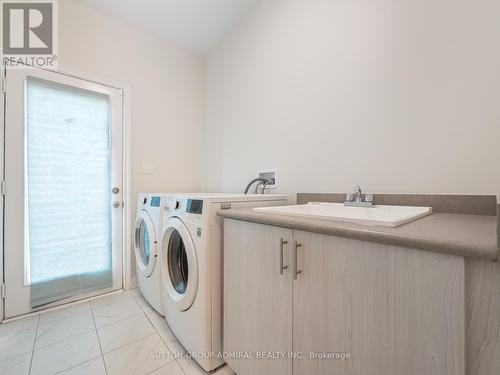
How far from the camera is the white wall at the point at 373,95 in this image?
0.93 metres

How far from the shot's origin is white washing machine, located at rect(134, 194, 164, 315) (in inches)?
63.2

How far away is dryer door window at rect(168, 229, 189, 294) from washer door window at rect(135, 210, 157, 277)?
21 cm

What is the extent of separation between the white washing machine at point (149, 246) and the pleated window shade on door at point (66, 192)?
0.39m

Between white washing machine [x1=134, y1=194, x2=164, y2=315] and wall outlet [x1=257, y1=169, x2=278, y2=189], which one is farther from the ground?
wall outlet [x1=257, y1=169, x2=278, y2=189]

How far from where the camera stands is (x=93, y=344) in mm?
1347

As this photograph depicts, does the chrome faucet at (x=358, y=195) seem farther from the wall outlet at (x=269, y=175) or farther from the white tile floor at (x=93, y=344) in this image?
the white tile floor at (x=93, y=344)

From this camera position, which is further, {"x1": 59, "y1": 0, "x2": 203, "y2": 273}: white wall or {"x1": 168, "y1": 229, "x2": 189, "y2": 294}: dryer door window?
{"x1": 59, "y1": 0, "x2": 203, "y2": 273}: white wall

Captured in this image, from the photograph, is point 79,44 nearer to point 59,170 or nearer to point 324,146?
point 59,170

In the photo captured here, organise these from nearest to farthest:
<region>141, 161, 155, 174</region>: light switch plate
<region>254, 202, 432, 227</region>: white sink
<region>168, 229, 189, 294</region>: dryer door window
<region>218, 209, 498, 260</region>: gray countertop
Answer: <region>218, 209, 498, 260</region>: gray countertop, <region>254, 202, 432, 227</region>: white sink, <region>168, 229, 189, 294</region>: dryer door window, <region>141, 161, 155, 174</region>: light switch plate

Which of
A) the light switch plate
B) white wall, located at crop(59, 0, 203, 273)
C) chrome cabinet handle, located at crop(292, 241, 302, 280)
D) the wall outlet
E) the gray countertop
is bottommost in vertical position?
chrome cabinet handle, located at crop(292, 241, 302, 280)

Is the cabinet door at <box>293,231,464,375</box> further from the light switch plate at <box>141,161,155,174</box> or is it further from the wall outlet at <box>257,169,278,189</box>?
the light switch plate at <box>141,161,155,174</box>

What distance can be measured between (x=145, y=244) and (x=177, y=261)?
22.3 inches

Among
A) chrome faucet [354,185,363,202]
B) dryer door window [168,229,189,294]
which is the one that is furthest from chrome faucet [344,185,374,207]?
dryer door window [168,229,189,294]

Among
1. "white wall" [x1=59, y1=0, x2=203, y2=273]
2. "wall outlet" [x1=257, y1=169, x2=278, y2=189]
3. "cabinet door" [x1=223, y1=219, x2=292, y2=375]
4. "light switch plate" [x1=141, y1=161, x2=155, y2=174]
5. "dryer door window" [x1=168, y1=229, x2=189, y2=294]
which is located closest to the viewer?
"cabinet door" [x1=223, y1=219, x2=292, y2=375]
